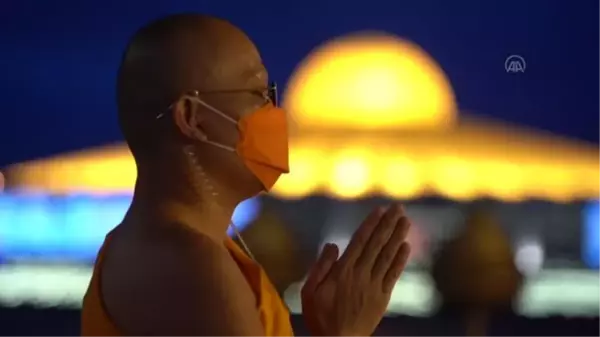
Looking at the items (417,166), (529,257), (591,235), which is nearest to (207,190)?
(529,257)

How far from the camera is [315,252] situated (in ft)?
7.84

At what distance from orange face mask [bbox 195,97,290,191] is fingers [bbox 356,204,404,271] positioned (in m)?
0.10

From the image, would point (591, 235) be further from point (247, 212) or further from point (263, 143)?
point (263, 143)

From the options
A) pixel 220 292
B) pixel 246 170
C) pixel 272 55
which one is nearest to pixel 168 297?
pixel 220 292

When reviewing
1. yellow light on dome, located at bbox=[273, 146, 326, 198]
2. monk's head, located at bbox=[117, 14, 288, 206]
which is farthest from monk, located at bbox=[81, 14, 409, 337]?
yellow light on dome, located at bbox=[273, 146, 326, 198]

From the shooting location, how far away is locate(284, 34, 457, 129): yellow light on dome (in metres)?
2.39

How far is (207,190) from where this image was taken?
2.86 feet

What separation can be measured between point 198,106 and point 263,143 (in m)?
0.07

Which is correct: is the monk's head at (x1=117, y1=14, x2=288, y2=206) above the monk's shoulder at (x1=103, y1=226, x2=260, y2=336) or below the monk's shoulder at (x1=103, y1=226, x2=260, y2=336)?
above

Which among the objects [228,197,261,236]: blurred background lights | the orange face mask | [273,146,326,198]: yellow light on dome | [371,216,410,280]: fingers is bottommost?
[228,197,261,236]: blurred background lights

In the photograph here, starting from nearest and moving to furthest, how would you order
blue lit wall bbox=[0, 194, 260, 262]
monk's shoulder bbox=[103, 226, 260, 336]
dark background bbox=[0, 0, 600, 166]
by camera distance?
monk's shoulder bbox=[103, 226, 260, 336]
dark background bbox=[0, 0, 600, 166]
blue lit wall bbox=[0, 194, 260, 262]

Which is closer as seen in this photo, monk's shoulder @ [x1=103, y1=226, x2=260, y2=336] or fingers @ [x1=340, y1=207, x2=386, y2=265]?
monk's shoulder @ [x1=103, y1=226, x2=260, y2=336]

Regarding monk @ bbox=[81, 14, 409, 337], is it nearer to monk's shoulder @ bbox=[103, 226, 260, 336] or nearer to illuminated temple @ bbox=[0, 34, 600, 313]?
monk's shoulder @ bbox=[103, 226, 260, 336]

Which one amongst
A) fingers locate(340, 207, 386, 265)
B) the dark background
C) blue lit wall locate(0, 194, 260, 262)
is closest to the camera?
fingers locate(340, 207, 386, 265)
